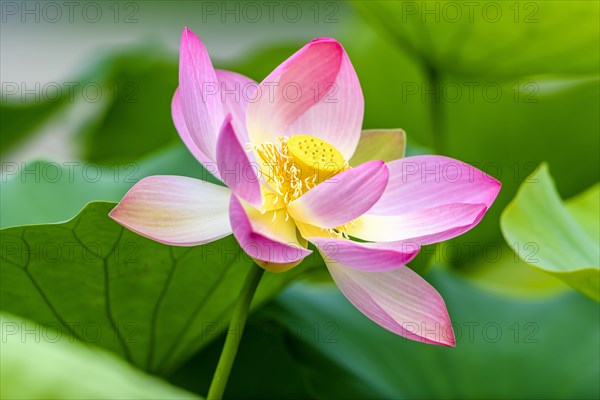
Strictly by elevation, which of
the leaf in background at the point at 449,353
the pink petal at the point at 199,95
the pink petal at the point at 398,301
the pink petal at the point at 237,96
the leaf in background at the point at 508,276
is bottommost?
the leaf in background at the point at 508,276

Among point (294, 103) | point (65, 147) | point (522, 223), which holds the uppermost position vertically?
point (294, 103)

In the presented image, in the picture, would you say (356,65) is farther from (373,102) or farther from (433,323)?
(433,323)

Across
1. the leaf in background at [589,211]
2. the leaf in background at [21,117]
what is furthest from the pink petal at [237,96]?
the leaf in background at [21,117]

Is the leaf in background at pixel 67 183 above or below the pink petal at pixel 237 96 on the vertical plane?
below

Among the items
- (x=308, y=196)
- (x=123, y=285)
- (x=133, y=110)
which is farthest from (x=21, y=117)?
(x=308, y=196)

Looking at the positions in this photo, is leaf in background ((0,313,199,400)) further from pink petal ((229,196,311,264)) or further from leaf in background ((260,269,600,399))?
leaf in background ((260,269,600,399))

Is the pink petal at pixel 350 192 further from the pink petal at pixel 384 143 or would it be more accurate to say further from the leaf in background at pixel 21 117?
the leaf in background at pixel 21 117

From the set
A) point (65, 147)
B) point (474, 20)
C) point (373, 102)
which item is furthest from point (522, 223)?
point (65, 147)
